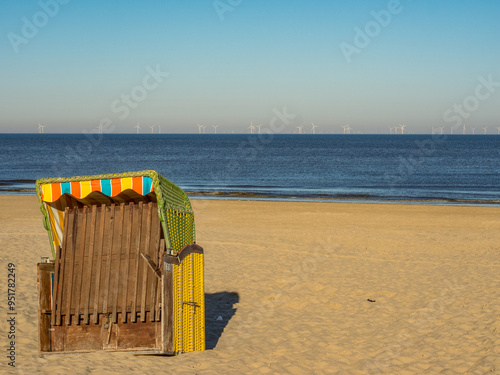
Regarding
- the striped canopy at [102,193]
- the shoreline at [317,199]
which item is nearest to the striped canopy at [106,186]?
the striped canopy at [102,193]

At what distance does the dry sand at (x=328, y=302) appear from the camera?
25.9ft

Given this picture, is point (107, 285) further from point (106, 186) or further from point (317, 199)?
point (317, 199)

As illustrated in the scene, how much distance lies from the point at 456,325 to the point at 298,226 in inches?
498

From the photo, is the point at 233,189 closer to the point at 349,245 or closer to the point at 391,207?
the point at 391,207

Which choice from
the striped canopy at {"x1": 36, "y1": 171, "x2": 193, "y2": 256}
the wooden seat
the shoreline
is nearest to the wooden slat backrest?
the wooden seat

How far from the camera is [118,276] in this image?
7875mm

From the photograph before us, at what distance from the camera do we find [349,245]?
58.2ft

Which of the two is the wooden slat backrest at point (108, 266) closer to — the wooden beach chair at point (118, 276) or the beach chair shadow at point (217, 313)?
the wooden beach chair at point (118, 276)

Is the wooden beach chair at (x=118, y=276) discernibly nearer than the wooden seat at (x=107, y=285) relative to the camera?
Yes

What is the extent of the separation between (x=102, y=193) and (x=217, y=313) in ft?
13.6

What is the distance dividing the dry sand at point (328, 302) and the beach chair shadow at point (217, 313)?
2 centimetres

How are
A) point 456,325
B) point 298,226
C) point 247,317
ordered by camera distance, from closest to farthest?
point 456,325, point 247,317, point 298,226

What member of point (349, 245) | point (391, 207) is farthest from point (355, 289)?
point (391, 207)

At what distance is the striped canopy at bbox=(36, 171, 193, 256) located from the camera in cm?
742
